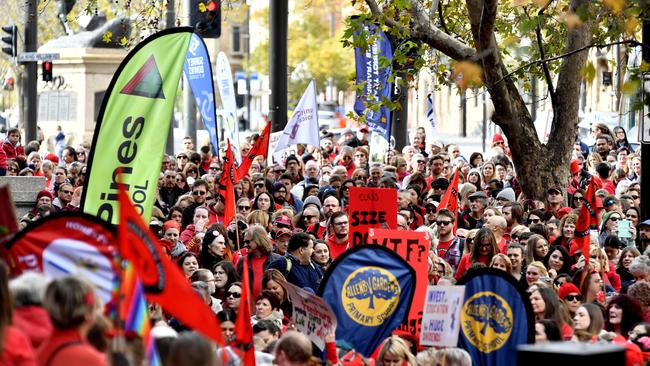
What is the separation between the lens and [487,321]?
9.66 metres

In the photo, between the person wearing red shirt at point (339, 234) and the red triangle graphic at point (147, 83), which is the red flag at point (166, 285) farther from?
the person wearing red shirt at point (339, 234)

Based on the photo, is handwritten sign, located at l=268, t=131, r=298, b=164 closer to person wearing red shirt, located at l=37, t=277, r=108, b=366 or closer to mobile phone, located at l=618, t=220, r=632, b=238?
mobile phone, located at l=618, t=220, r=632, b=238

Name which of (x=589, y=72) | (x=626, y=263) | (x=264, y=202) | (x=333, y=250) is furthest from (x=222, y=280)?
(x=264, y=202)

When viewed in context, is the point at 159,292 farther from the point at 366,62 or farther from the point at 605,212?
the point at 366,62

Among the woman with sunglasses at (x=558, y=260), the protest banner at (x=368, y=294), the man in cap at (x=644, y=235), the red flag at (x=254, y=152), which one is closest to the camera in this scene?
the protest banner at (x=368, y=294)

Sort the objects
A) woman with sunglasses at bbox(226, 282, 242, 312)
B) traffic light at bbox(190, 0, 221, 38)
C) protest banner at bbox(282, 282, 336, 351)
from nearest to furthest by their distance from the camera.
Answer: protest banner at bbox(282, 282, 336, 351), woman with sunglasses at bbox(226, 282, 242, 312), traffic light at bbox(190, 0, 221, 38)

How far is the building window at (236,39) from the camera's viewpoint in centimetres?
11456

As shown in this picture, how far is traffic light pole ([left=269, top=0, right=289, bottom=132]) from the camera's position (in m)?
27.1

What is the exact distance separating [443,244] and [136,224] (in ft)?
26.6

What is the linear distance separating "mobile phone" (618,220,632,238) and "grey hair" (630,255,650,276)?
348 cm

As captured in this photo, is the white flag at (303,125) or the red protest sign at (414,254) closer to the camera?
the red protest sign at (414,254)

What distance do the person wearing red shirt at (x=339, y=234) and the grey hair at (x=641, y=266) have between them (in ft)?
9.30

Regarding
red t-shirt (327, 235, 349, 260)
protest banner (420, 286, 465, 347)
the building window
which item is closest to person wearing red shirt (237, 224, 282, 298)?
red t-shirt (327, 235, 349, 260)

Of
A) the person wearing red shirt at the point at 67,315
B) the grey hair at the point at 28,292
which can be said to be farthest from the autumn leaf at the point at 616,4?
the person wearing red shirt at the point at 67,315
